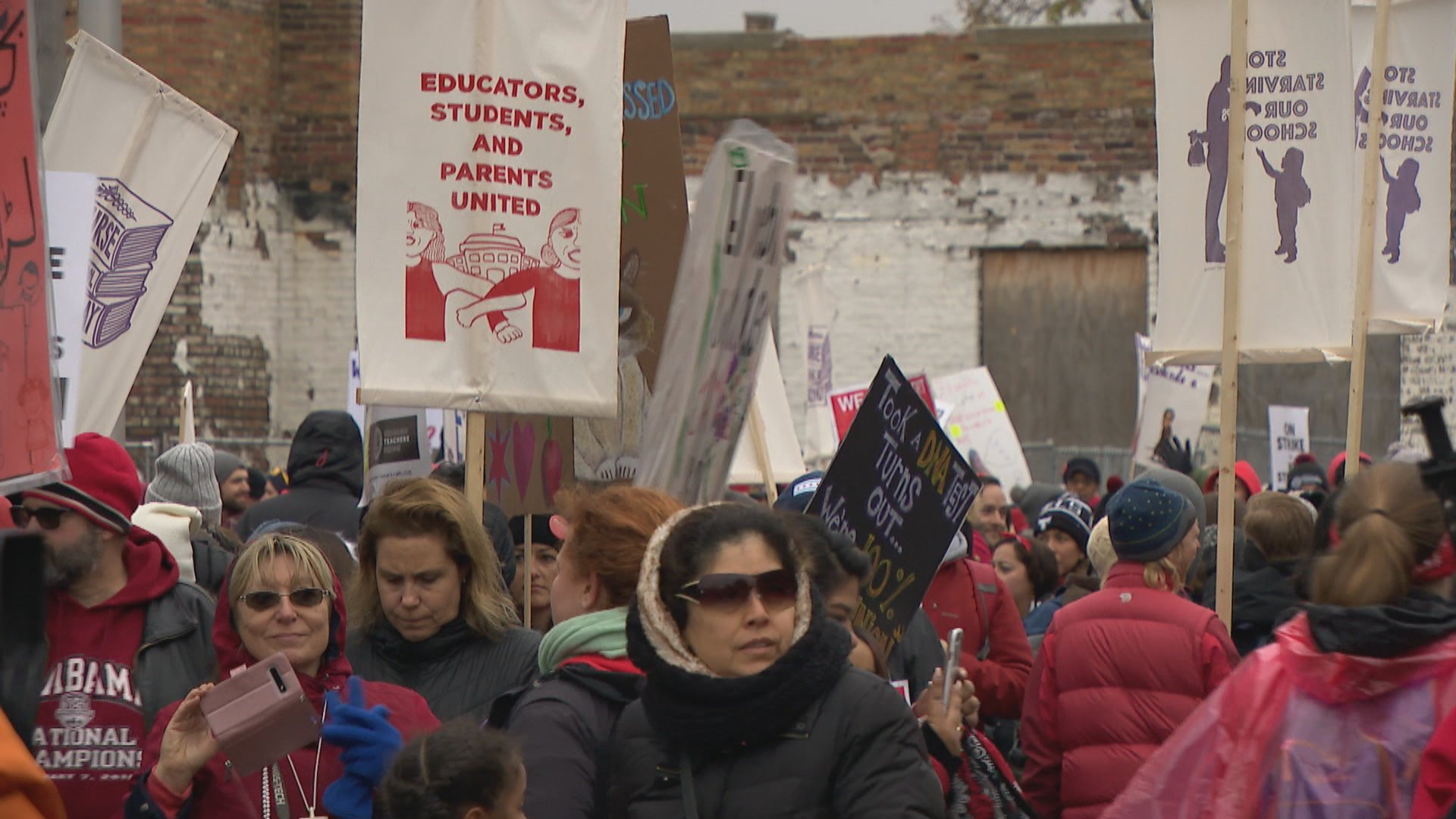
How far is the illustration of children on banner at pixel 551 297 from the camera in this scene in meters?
5.52

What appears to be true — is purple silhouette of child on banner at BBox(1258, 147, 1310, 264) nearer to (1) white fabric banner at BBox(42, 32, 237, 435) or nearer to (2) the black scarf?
(1) white fabric banner at BBox(42, 32, 237, 435)

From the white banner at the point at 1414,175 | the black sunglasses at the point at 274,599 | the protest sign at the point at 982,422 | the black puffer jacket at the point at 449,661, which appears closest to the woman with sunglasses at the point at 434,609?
the black puffer jacket at the point at 449,661

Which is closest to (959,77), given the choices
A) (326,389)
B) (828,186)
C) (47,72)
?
(828,186)

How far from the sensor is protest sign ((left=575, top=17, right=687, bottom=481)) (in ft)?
21.2

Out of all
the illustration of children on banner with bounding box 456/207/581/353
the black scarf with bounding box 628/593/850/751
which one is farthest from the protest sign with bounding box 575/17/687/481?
the black scarf with bounding box 628/593/850/751

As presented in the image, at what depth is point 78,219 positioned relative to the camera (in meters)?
5.71

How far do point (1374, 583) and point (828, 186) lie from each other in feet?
60.6

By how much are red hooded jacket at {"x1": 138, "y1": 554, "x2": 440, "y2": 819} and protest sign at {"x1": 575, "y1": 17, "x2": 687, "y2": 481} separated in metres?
2.49

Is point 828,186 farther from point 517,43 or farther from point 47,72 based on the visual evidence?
point 517,43

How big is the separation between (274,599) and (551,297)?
1.76 m

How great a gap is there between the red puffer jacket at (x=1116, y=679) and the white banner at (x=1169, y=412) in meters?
8.76

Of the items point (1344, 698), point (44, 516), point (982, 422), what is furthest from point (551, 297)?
point (982, 422)

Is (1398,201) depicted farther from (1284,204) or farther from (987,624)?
(987,624)

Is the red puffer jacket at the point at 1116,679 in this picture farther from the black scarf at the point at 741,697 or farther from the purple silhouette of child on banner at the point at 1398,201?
the purple silhouette of child on banner at the point at 1398,201
